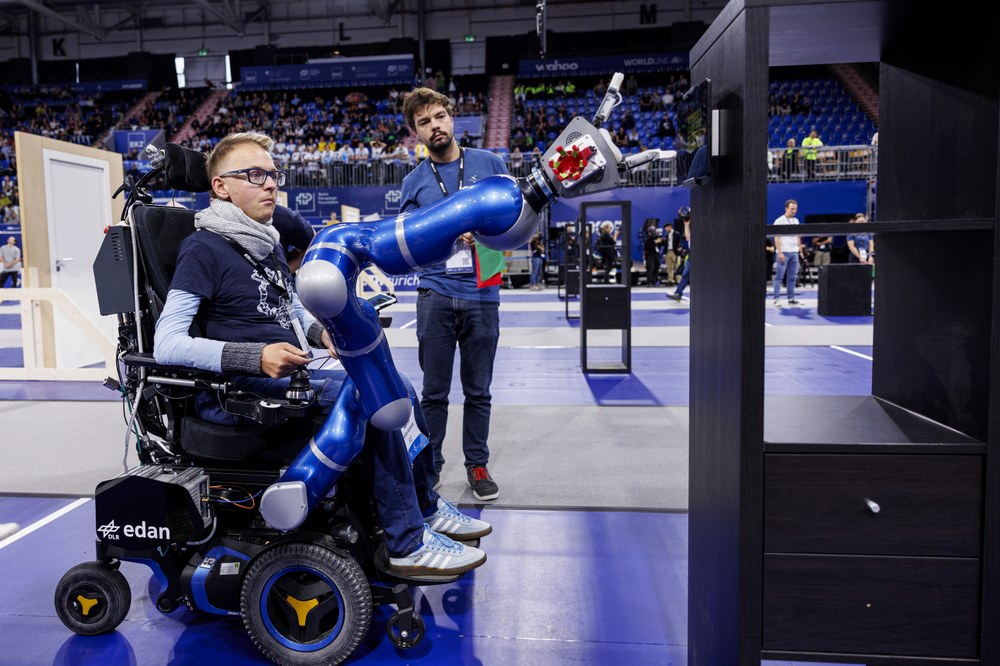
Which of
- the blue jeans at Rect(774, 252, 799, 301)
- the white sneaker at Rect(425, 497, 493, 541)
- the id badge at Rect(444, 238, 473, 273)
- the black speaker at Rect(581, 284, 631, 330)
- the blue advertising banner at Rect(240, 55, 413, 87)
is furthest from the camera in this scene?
the blue advertising banner at Rect(240, 55, 413, 87)

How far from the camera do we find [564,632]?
1907 millimetres

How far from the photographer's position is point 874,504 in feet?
3.85

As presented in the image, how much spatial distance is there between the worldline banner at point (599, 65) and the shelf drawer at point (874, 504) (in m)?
24.2

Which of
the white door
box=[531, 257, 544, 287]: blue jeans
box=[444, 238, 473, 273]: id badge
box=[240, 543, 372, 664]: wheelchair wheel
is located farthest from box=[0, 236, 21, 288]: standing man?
box=[240, 543, 372, 664]: wheelchair wheel

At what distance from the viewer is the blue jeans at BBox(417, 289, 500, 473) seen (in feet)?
9.30

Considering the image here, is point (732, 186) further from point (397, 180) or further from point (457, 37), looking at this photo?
point (457, 37)

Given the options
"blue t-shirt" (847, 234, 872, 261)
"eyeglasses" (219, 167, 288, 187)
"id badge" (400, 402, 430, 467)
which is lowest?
"id badge" (400, 402, 430, 467)

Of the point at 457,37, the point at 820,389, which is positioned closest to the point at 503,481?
the point at 820,389

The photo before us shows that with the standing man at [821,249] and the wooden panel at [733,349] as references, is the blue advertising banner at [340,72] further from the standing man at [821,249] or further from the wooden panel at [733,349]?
the wooden panel at [733,349]

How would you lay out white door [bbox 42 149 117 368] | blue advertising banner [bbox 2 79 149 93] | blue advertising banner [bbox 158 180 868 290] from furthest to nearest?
1. blue advertising banner [bbox 2 79 149 93]
2. blue advertising banner [bbox 158 180 868 290]
3. white door [bbox 42 149 117 368]

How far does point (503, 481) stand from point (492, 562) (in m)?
0.80

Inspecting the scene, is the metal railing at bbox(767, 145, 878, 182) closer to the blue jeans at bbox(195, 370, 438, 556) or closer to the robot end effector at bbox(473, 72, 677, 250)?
the blue jeans at bbox(195, 370, 438, 556)

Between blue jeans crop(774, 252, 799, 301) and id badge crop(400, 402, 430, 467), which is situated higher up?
blue jeans crop(774, 252, 799, 301)

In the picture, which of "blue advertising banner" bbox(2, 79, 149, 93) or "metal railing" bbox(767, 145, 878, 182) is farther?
Answer: "blue advertising banner" bbox(2, 79, 149, 93)
